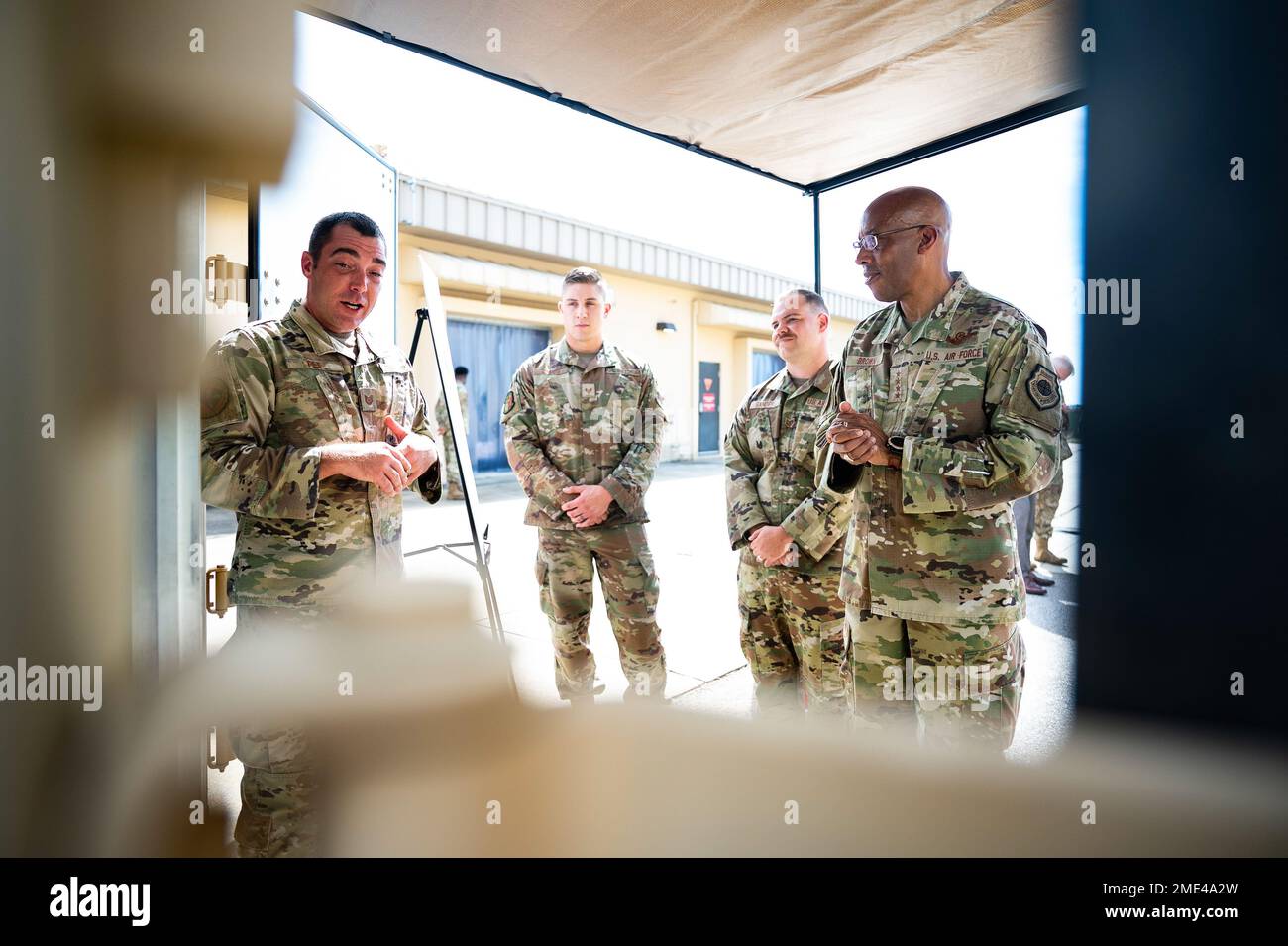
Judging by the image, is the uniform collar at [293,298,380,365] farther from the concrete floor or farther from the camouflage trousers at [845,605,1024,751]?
the camouflage trousers at [845,605,1024,751]

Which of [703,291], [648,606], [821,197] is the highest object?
[703,291]

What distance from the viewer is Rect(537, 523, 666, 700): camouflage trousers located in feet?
9.03

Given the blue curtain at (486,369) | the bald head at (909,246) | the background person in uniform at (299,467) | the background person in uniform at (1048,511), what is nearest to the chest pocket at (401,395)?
the background person in uniform at (299,467)

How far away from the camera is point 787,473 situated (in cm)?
249

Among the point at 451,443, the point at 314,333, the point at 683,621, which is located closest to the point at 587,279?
the point at 314,333

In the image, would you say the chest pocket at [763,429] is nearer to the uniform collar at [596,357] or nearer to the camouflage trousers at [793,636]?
the camouflage trousers at [793,636]

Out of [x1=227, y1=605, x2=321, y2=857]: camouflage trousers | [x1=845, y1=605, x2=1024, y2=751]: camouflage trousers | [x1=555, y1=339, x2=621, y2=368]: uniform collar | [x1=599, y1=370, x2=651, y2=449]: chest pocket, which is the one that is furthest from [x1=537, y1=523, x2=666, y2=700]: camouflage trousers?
[x1=227, y1=605, x2=321, y2=857]: camouflage trousers

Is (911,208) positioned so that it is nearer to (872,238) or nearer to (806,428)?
(872,238)

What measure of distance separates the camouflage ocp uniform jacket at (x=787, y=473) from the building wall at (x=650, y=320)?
6386mm

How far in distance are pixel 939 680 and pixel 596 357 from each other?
6.02 ft

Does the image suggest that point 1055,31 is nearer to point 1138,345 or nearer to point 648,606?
point 1138,345
